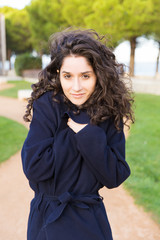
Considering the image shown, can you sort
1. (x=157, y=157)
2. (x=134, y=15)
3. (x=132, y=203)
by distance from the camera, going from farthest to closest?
(x=134, y=15), (x=157, y=157), (x=132, y=203)

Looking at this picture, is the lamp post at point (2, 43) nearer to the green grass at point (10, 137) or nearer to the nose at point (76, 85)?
the green grass at point (10, 137)

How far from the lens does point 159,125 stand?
276 inches

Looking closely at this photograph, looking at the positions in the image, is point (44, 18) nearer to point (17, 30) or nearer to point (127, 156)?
point (17, 30)

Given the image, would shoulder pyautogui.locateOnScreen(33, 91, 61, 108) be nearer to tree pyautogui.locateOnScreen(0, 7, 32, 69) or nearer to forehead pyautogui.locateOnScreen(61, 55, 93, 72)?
forehead pyautogui.locateOnScreen(61, 55, 93, 72)

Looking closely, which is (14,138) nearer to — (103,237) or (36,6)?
(103,237)

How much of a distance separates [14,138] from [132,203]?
3709mm

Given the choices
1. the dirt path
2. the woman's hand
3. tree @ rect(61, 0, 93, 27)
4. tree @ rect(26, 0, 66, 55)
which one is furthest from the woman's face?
tree @ rect(26, 0, 66, 55)

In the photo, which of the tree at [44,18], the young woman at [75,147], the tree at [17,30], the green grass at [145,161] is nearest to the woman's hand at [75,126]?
the young woman at [75,147]

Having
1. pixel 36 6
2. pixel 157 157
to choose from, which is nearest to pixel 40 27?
pixel 36 6

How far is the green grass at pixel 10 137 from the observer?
17.3 ft

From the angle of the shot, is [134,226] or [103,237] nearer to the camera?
[103,237]

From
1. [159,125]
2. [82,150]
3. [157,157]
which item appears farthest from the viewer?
[159,125]

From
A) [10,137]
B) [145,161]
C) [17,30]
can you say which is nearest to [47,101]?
[145,161]

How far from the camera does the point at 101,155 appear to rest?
1.33 metres
